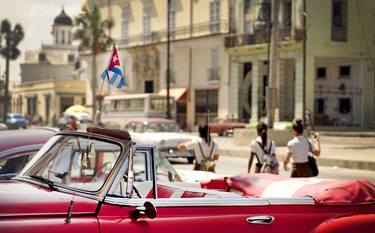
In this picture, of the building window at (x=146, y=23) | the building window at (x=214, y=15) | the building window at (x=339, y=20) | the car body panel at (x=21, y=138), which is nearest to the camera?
the car body panel at (x=21, y=138)

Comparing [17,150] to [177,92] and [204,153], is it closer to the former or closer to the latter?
[204,153]

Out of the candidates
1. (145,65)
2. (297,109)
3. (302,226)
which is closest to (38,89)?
(145,65)

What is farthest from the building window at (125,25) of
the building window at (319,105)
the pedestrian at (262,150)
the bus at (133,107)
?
the pedestrian at (262,150)

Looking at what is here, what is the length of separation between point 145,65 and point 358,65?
20.0 metres

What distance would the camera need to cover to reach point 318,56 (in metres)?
43.2

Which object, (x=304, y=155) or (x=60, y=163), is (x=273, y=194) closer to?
(x=60, y=163)

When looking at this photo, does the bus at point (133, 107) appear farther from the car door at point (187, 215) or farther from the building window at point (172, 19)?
the car door at point (187, 215)

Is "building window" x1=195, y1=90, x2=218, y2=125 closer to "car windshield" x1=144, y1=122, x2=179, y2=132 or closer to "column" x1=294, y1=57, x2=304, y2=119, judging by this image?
"column" x1=294, y1=57, x2=304, y2=119

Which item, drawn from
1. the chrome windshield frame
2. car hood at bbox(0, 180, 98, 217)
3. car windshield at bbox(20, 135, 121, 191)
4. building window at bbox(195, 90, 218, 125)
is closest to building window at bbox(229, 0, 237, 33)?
building window at bbox(195, 90, 218, 125)

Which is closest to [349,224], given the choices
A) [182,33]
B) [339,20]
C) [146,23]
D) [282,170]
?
[282,170]

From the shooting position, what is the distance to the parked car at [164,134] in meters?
21.7

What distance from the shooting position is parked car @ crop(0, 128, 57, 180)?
666cm

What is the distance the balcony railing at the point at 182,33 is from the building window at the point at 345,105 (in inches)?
376

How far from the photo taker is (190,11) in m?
53.0
